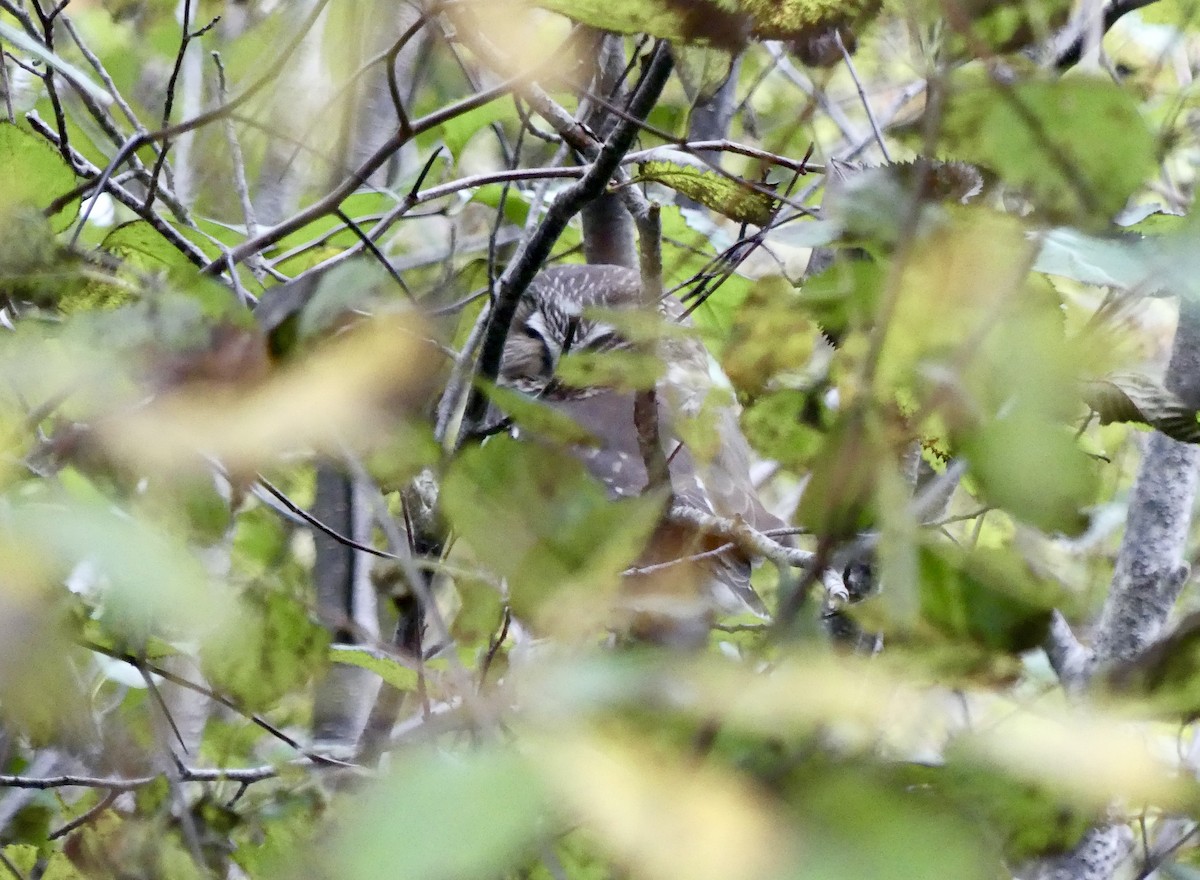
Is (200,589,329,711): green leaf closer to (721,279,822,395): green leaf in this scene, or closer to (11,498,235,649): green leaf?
(11,498,235,649): green leaf

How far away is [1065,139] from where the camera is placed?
360 millimetres

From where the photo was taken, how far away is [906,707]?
32 cm

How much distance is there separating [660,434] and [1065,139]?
0.71 m

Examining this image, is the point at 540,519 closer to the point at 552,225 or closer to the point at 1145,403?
the point at 1145,403

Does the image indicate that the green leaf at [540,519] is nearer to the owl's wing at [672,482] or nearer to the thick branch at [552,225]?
the owl's wing at [672,482]

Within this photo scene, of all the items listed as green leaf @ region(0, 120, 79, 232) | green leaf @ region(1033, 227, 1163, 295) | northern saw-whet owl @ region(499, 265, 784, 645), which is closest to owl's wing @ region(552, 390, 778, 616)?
northern saw-whet owl @ region(499, 265, 784, 645)

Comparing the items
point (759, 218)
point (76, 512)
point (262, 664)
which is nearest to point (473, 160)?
point (759, 218)

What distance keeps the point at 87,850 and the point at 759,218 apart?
0.80m

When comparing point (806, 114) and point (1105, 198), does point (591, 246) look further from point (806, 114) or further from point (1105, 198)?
point (1105, 198)

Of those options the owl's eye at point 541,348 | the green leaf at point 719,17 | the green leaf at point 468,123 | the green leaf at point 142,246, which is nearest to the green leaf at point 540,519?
the green leaf at point 719,17

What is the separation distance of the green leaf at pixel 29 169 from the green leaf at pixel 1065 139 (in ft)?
1.68

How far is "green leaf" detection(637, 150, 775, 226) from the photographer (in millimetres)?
730

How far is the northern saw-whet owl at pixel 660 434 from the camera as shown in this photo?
19.2 inches

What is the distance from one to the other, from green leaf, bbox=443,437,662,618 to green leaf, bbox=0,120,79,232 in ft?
1.24
